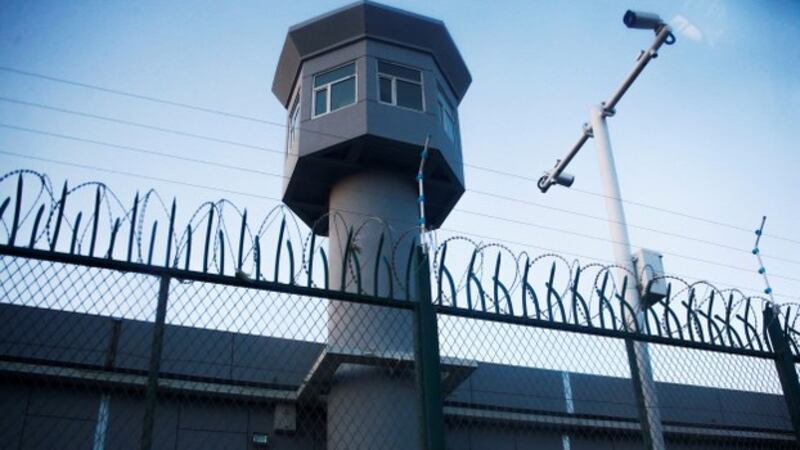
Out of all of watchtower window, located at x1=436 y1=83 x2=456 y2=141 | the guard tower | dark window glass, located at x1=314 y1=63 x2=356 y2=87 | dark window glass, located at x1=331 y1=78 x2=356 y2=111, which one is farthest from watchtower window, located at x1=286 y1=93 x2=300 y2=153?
watchtower window, located at x1=436 y1=83 x2=456 y2=141

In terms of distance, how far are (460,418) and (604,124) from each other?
514 centimetres

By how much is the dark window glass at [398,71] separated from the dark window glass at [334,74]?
1.92ft

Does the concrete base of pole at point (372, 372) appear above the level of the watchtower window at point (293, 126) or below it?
below

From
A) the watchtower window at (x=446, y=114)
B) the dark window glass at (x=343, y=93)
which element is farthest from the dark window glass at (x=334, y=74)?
the watchtower window at (x=446, y=114)

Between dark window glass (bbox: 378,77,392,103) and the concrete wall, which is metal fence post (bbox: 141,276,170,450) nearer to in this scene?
the concrete wall

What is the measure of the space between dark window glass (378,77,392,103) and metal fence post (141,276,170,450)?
10953 millimetres

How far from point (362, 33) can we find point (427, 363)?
11753 mm

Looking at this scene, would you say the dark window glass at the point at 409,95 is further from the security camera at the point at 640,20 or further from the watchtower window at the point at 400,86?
the security camera at the point at 640,20

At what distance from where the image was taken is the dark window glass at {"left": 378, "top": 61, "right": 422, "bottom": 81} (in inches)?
585

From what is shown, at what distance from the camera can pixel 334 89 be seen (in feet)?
48.4

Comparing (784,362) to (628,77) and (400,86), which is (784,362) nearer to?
(628,77)

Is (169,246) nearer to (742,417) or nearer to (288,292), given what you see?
(288,292)

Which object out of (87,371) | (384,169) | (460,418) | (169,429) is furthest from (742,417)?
(87,371)

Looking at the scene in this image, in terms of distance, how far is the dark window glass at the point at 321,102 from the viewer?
14641 mm
